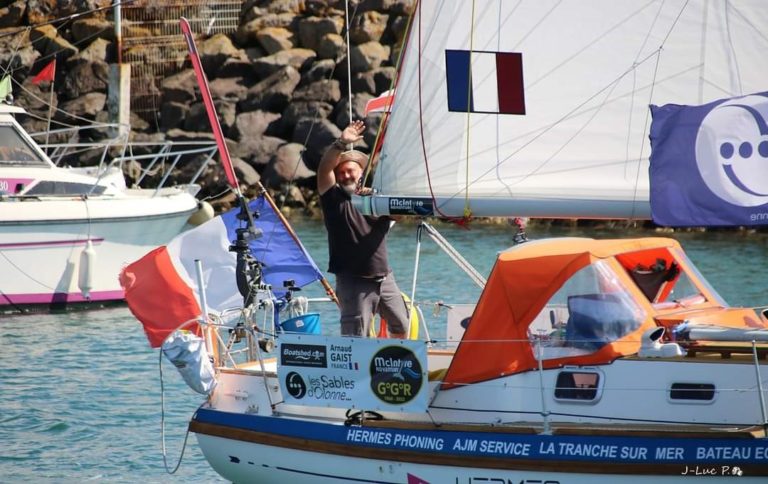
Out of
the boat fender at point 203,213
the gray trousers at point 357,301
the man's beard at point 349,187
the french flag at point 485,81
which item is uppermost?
the french flag at point 485,81

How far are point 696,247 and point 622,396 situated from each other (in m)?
20.7

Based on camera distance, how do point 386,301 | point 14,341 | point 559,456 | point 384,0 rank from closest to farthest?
1. point 559,456
2. point 386,301
3. point 14,341
4. point 384,0

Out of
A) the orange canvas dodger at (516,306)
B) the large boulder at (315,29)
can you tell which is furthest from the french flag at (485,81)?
the large boulder at (315,29)

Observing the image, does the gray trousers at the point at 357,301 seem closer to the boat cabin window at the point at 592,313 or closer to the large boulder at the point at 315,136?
the boat cabin window at the point at 592,313

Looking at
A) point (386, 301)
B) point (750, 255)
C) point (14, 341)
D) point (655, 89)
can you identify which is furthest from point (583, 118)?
point (750, 255)

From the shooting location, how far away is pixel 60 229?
22.2 m

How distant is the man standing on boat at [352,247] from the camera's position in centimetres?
1049

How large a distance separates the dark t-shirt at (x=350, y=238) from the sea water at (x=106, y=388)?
1325 mm

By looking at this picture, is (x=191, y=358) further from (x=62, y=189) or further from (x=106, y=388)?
(x=62, y=189)

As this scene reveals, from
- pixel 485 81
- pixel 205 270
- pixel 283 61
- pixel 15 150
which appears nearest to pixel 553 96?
pixel 485 81

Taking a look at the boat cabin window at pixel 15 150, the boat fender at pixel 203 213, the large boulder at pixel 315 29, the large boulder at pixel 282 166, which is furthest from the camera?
the large boulder at pixel 315 29

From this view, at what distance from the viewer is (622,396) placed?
9.08m

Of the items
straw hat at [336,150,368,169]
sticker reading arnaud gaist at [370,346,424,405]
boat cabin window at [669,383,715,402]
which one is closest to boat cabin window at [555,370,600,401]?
boat cabin window at [669,383,715,402]

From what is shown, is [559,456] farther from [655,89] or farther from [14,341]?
[14,341]
